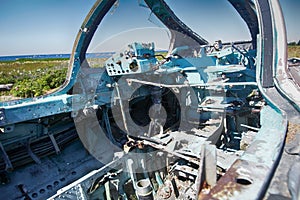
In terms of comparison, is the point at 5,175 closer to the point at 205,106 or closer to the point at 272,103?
the point at 205,106

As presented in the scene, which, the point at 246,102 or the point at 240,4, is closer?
the point at 246,102

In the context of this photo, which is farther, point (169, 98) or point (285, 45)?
point (169, 98)

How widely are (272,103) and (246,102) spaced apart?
1.93 meters

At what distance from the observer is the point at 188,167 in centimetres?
253

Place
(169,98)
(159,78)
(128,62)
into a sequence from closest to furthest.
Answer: (128,62), (159,78), (169,98)


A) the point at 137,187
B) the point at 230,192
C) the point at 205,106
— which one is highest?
the point at 230,192

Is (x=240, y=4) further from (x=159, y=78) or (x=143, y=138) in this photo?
(x=143, y=138)

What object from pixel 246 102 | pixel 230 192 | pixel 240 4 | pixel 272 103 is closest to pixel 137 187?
pixel 246 102

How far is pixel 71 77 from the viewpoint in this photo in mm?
2996

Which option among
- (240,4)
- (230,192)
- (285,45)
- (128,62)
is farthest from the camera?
(240,4)

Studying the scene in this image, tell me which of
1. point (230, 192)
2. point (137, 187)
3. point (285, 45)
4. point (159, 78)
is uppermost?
point (285, 45)

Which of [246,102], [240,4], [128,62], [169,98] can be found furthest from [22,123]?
[240,4]

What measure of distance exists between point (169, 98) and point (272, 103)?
255 cm

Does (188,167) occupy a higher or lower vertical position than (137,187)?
higher
